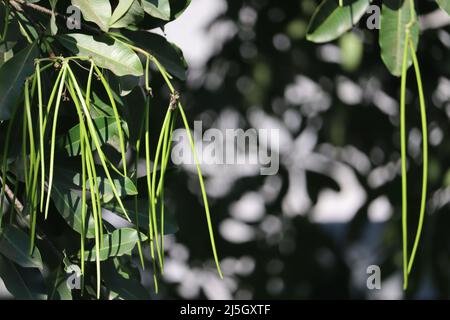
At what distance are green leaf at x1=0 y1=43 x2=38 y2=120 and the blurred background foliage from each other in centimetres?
118

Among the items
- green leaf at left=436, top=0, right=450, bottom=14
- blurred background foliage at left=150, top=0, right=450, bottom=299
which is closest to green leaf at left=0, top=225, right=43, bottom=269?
green leaf at left=436, top=0, right=450, bottom=14

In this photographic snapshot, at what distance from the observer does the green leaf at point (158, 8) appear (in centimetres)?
97

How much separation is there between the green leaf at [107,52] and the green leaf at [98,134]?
0.17 ft

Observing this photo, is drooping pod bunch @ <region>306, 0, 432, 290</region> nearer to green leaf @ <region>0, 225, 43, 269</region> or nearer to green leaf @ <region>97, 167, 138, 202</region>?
green leaf @ <region>97, 167, 138, 202</region>

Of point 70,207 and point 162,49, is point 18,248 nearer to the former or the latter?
point 70,207

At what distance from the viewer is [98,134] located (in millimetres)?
967

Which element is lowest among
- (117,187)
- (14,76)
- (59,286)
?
(59,286)

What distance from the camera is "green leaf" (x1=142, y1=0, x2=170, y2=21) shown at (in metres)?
0.97

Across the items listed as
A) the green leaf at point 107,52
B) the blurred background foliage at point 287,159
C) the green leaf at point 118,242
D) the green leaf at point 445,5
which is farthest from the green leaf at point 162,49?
the blurred background foliage at point 287,159

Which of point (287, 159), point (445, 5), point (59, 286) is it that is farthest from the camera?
point (287, 159)

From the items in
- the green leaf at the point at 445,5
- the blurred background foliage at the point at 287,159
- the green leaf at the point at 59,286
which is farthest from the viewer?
the blurred background foliage at the point at 287,159

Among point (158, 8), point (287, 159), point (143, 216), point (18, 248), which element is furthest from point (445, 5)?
point (287, 159)

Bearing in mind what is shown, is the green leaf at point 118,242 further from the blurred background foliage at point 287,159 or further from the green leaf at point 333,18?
the blurred background foliage at point 287,159

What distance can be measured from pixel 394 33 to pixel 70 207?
382 millimetres
